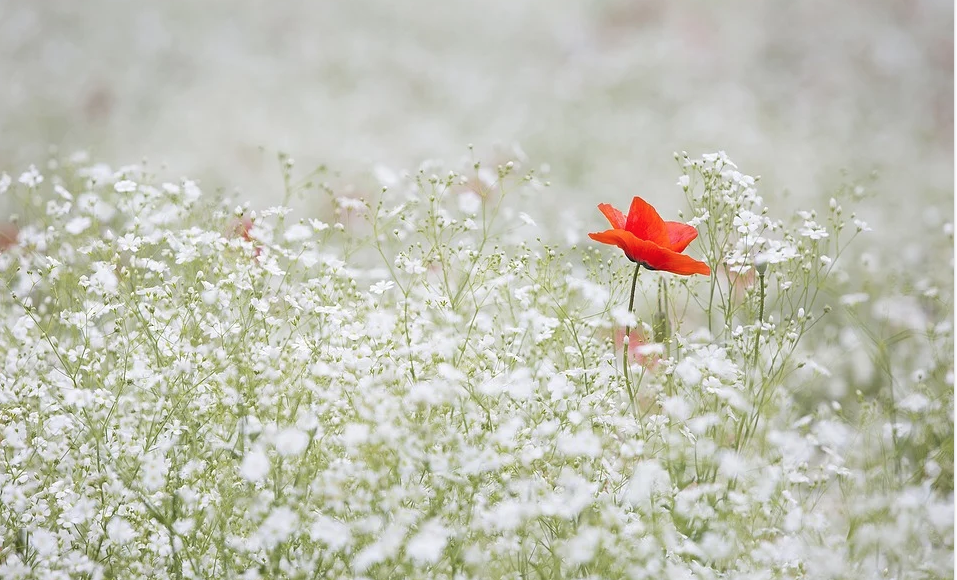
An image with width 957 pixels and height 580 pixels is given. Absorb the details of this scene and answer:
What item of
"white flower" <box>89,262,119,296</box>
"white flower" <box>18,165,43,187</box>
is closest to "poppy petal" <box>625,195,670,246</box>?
"white flower" <box>89,262,119,296</box>

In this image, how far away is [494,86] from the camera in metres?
2.10

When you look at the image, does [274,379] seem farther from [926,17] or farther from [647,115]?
[926,17]

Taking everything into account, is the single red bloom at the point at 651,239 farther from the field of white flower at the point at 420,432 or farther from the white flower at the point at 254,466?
the white flower at the point at 254,466

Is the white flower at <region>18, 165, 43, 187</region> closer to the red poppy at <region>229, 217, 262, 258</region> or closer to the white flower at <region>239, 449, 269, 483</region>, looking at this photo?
the red poppy at <region>229, 217, 262, 258</region>

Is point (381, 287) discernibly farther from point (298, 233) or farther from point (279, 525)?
point (279, 525)

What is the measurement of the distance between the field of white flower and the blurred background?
102 cm

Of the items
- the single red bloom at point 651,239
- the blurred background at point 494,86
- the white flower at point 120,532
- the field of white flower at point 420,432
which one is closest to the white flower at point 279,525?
the field of white flower at point 420,432

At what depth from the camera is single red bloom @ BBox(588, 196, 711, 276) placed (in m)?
0.79

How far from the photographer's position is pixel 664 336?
87 centimetres

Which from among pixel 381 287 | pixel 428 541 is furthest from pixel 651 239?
pixel 428 541

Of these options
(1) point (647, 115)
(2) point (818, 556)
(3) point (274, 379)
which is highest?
(1) point (647, 115)

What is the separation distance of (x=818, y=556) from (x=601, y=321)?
0.86ft

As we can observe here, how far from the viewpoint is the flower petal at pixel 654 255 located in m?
0.78

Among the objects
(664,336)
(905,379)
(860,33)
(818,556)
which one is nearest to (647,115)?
(860,33)
